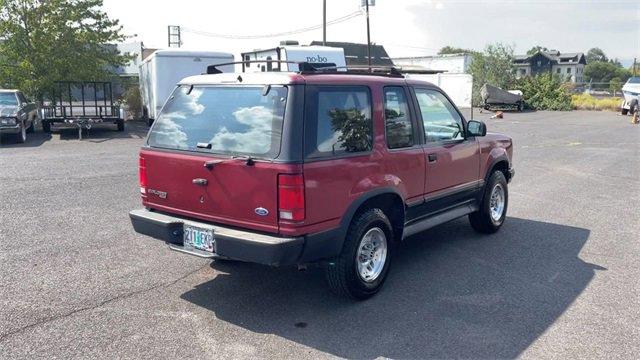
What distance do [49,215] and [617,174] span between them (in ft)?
35.2

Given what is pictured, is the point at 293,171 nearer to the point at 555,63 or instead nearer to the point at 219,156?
the point at 219,156

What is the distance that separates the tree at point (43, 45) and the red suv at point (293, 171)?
1857 centimetres

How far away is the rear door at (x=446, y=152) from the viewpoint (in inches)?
214

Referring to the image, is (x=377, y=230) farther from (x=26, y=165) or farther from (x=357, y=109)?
(x=26, y=165)

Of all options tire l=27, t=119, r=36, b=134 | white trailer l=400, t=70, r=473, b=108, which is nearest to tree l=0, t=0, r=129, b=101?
tire l=27, t=119, r=36, b=134

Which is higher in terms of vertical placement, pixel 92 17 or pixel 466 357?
pixel 92 17

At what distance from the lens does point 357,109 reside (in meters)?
4.61

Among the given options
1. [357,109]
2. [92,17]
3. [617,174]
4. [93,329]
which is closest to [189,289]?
[93,329]

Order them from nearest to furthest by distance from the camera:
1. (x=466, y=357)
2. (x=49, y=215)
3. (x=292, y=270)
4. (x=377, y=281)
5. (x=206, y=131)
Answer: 1. (x=466, y=357)
2. (x=206, y=131)
3. (x=377, y=281)
4. (x=292, y=270)
5. (x=49, y=215)

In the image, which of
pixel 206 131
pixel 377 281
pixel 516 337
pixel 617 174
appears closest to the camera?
pixel 516 337

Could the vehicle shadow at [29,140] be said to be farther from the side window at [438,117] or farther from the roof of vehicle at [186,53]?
the side window at [438,117]

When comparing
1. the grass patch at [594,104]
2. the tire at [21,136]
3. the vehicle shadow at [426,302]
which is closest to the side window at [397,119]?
the vehicle shadow at [426,302]

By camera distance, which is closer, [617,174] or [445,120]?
[445,120]

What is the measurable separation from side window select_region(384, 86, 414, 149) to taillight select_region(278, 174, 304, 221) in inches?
48.3
